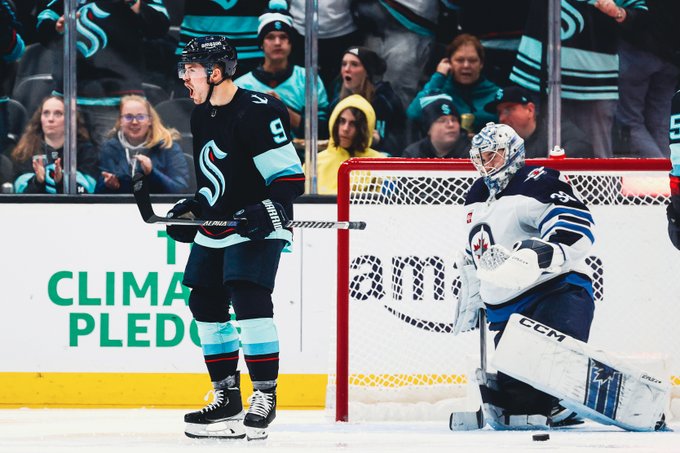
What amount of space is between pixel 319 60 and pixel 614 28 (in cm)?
116

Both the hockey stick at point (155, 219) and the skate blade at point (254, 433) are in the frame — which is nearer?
the skate blade at point (254, 433)

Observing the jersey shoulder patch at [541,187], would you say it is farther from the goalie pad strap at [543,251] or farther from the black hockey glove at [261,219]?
the black hockey glove at [261,219]

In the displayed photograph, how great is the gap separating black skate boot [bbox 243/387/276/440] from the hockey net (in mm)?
858

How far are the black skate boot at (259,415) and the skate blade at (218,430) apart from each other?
0.18 ft

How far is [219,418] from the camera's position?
12.4 ft

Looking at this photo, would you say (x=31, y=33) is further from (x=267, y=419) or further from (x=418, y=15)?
(x=267, y=419)

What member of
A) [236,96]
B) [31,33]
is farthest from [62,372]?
[236,96]

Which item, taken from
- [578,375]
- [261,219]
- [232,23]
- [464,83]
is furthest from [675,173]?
[232,23]

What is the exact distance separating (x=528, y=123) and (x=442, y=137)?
335mm

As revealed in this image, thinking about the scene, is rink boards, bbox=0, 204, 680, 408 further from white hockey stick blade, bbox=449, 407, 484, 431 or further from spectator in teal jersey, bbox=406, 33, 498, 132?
white hockey stick blade, bbox=449, 407, 484, 431

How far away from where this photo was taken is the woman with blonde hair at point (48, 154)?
16.9 ft

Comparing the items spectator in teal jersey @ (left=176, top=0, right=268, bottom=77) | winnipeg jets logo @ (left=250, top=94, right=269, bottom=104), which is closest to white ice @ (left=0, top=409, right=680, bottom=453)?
winnipeg jets logo @ (left=250, top=94, right=269, bottom=104)

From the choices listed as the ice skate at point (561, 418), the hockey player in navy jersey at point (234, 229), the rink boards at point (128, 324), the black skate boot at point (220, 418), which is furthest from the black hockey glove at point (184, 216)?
the ice skate at point (561, 418)

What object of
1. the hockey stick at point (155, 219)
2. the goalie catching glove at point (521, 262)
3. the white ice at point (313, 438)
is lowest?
the white ice at point (313, 438)
